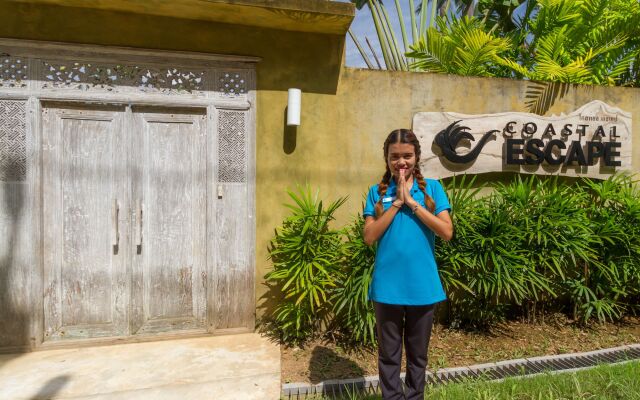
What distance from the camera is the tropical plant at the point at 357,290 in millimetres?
3354

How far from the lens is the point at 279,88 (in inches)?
152

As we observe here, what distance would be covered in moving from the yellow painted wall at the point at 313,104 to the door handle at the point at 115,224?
1298 millimetres

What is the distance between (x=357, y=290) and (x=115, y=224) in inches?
90.9

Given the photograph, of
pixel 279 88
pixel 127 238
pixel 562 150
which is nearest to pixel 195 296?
pixel 127 238

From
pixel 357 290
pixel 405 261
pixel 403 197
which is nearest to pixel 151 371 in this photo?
pixel 357 290

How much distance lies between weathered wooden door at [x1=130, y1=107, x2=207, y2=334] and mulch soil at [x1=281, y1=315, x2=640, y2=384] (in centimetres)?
114

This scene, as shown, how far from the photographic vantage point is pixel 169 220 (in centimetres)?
371

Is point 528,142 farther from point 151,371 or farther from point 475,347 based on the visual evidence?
point 151,371

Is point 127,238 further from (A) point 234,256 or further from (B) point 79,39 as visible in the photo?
(B) point 79,39

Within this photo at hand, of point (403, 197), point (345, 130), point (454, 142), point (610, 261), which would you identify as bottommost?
point (610, 261)

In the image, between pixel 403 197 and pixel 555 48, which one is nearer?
pixel 403 197

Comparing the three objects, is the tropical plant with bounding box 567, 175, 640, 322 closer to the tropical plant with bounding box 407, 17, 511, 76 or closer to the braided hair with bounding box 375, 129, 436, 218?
the tropical plant with bounding box 407, 17, 511, 76

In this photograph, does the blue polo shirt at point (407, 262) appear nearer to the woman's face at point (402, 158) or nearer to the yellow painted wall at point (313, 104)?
the woman's face at point (402, 158)

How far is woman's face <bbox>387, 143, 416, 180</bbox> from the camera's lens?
1.98 m
